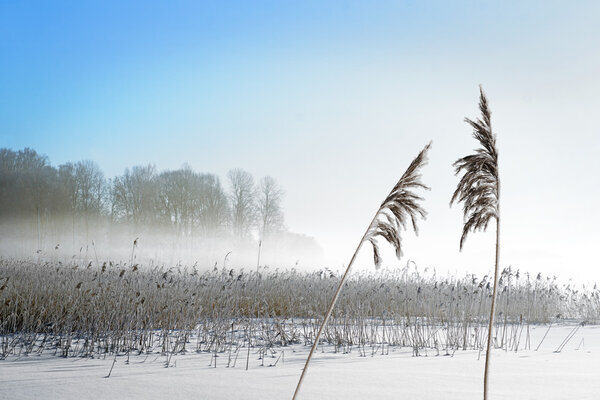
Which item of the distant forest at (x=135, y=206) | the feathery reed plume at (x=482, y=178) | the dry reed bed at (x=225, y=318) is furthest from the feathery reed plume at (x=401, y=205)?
the distant forest at (x=135, y=206)

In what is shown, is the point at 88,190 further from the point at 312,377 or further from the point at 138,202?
the point at 312,377

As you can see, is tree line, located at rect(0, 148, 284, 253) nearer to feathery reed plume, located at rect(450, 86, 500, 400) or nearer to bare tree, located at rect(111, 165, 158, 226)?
bare tree, located at rect(111, 165, 158, 226)

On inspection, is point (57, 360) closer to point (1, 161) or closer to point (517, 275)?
point (517, 275)

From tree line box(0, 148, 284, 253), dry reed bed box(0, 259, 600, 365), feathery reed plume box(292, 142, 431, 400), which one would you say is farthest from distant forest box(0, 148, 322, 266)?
feathery reed plume box(292, 142, 431, 400)

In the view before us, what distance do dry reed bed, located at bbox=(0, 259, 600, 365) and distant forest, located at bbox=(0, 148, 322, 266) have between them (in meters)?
26.7

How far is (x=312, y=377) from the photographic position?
13.5 ft

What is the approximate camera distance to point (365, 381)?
156 inches

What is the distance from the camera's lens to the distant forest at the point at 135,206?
3884cm

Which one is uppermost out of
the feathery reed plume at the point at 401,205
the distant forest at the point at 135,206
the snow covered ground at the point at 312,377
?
the distant forest at the point at 135,206

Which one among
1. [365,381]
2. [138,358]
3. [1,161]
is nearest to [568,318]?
[365,381]

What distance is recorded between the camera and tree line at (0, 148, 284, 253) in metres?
39.0

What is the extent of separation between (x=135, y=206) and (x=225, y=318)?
1415 inches

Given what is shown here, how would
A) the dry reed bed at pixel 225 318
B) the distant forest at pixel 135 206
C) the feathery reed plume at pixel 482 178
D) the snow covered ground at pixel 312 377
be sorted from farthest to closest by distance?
the distant forest at pixel 135 206, the dry reed bed at pixel 225 318, the snow covered ground at pixel 312 377, the feathery reed plume at pixel 482 178

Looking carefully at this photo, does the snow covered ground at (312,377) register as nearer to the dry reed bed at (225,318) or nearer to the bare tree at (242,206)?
the dry reed bed at (225,318)
